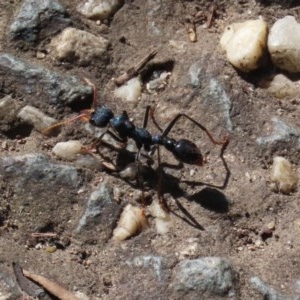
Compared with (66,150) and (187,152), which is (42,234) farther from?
(187,152)

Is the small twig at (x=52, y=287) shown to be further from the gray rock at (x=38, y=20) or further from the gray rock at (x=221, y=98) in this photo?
the gray rock at (x=38, y=20)

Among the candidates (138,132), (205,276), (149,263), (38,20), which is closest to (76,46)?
(38,20)

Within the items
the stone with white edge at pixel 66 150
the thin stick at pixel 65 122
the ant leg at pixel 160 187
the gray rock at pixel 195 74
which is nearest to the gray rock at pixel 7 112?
the thin stick at pixel 65 122

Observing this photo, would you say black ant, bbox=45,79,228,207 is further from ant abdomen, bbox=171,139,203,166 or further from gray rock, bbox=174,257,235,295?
gray rock, bbox=174,257,235,295

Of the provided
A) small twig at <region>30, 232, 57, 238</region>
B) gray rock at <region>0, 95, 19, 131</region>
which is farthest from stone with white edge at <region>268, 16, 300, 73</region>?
small twig at <region>30, 232, 57, 238</region>

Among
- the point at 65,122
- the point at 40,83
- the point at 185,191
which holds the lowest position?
the point at 185,191

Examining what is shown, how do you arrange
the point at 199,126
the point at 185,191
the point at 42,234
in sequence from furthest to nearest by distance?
1. the point at 199,126
2. the point at 185,191
3. the point at 42,234

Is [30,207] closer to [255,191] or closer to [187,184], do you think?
[187,184]
